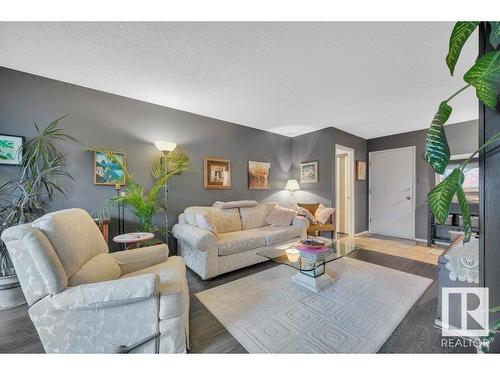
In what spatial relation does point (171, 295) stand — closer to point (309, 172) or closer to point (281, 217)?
point (281, 217)

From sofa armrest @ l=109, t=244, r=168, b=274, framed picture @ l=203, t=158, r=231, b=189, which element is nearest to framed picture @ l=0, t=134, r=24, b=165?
sofa armrest @ l=109, t=244, r=168, b=274

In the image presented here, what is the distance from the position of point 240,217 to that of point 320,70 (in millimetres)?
2335

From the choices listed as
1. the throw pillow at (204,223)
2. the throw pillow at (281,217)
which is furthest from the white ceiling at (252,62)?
the throw pillow at (281,217)

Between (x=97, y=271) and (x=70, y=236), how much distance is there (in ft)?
0.92

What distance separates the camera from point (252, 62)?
6.10 feet

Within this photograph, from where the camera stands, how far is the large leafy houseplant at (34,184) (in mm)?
1761

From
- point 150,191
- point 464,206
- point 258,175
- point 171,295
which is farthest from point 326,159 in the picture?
point 171,295

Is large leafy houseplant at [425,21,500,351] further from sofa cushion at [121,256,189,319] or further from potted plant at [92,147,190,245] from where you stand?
potted plant at [92,147,190,245]

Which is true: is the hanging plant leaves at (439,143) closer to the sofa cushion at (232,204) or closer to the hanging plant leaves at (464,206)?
the hanging plant leaves at (464,206)

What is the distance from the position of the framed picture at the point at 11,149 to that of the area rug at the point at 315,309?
2338mm

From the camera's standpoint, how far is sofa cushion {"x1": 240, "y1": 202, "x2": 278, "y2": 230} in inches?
129

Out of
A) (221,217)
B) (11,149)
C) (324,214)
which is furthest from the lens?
(324,214)

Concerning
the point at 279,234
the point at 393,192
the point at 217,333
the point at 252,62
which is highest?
the point at 252,62

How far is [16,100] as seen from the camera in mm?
2021
